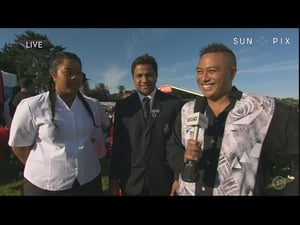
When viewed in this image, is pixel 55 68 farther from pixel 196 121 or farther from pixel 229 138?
pixel 229 138

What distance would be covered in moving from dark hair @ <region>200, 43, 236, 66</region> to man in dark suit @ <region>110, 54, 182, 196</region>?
1.36 feet

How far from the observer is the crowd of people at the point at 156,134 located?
257 cm

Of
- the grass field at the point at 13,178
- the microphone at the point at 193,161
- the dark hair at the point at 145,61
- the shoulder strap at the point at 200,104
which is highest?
the dark hair at the point at 145,61

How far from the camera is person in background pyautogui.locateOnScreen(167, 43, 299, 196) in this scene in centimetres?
257

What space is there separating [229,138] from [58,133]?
4.40ft

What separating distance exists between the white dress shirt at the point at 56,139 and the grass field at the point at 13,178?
3.9 inches

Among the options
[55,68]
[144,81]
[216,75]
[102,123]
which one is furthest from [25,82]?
[216,75]

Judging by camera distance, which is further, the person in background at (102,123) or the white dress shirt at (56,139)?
the person in background at (102,123)

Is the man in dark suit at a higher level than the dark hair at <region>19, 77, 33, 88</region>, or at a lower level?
lower

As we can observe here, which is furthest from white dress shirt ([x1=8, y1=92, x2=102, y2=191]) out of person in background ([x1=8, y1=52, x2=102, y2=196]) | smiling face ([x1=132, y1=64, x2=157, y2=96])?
smiling face ([x1=132, y1=64, x2=157, y2=96])

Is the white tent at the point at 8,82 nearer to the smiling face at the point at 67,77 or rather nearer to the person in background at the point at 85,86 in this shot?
the smiling face at the point at 67,77

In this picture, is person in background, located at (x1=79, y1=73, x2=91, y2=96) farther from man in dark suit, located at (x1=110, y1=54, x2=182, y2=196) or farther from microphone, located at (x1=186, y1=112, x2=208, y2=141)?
microphone, located at (x1=186, y1=112, x2=208, y2=141)

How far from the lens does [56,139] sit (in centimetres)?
256

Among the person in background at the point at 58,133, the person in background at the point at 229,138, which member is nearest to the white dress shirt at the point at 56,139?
the person in background at the point at 58,133
